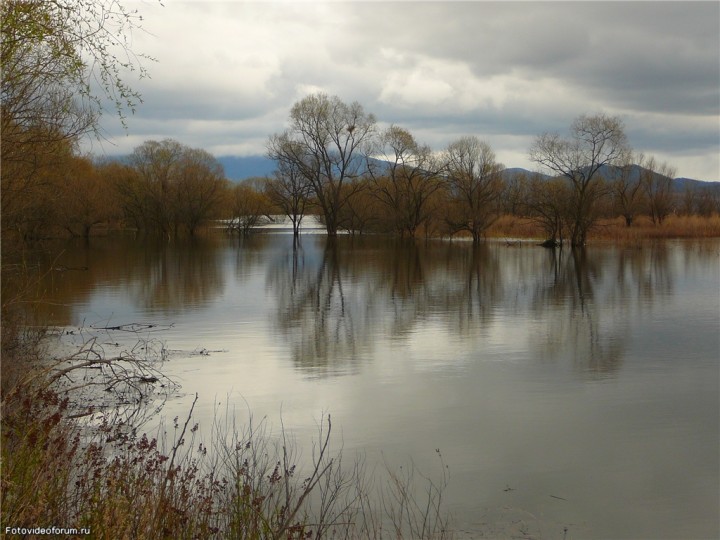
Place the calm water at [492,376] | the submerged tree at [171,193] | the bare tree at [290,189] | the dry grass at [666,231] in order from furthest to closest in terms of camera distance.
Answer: the submerged tree at [171,193]
the bare tree at [290,189]
the dry grass at [666,231]
the calm water at [492,376]

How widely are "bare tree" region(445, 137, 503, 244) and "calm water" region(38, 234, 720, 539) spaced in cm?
3347

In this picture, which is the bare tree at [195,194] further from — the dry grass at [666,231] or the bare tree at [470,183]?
the dry grass at [666,231]

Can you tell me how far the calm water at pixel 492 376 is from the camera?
723cm

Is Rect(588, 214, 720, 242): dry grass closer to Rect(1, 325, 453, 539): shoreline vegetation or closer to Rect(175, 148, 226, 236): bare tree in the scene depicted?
Rect(175, 148, 226, 236): bare tree

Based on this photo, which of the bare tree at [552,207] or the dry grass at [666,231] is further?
the dry grass at [666,231]

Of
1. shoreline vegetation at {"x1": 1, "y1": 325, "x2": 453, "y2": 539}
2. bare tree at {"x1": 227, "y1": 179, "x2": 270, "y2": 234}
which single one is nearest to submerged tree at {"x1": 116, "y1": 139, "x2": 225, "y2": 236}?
bare tree at {"x1": 227, "y1": 179, "x2": 270, "y2": 234}

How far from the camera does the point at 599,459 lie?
8.08 meters

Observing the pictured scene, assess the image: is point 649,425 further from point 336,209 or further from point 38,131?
point 336,209

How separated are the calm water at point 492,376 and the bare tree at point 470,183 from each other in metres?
33.5

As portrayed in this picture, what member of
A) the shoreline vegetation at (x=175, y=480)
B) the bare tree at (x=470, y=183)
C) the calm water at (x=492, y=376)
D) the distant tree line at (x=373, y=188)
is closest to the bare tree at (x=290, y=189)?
the distant tree line at (x=373, y=188)

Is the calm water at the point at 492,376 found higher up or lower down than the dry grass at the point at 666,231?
lower down

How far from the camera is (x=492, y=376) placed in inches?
465

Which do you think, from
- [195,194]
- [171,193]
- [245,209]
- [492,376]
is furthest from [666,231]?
[492,376]

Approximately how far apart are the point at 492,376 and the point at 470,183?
5135cm
